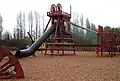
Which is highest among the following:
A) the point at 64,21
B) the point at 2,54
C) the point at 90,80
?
the point at 64,21

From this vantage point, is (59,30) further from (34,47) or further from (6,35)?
(6,35)

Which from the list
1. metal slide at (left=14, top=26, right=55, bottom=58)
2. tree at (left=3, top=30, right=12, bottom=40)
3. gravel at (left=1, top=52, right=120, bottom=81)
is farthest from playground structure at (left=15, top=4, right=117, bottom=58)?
tree at (left=3, top=30, right=12, bottom=40)

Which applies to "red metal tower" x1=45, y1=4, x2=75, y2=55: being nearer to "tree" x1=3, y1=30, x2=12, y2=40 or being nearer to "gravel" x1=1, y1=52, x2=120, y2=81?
"gravel" x1=1, y1=52, x2=120, y2=81

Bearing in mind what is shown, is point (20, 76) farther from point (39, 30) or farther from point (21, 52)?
point (39, 30)

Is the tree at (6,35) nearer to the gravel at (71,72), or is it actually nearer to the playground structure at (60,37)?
the playground structure at (60,37)

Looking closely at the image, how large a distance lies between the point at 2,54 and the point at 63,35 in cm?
1921

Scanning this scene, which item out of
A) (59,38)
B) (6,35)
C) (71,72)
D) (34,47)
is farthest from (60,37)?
(6,35)

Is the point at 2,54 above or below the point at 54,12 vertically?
below

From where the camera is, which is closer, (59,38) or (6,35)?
(59,38)

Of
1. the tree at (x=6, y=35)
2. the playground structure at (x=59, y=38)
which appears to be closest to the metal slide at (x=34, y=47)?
the playground structure at (x=59, y=38)

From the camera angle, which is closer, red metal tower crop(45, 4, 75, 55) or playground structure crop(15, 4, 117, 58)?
playground structure crop(15, 4, 117, 58)

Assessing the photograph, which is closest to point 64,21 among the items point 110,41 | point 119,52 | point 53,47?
point 53,47

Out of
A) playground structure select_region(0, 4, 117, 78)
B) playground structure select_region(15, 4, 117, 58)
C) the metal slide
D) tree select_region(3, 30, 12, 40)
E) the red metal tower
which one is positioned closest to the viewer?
the metal slide

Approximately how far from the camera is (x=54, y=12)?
2875 cm
